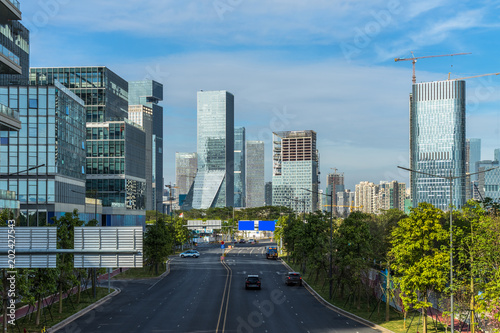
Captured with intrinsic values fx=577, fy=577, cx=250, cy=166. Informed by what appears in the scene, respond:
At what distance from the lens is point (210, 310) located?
50469mm

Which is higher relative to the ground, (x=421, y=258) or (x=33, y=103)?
(x=33, y=103)

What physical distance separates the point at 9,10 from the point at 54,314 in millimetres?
25263

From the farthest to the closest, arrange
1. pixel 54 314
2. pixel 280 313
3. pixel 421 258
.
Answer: pixel 280 313 < pixel 54 314 < pixel 421 258

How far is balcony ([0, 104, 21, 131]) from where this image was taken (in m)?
43.9

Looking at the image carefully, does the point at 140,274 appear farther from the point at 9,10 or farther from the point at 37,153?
the point at 9,10

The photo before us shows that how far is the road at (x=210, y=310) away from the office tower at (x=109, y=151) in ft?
214

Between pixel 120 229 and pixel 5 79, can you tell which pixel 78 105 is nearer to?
pixel 5 79

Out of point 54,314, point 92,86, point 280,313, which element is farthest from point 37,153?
point 92,86

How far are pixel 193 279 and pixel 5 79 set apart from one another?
1993 inches

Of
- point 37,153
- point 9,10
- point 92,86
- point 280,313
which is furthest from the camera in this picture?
point 92,86

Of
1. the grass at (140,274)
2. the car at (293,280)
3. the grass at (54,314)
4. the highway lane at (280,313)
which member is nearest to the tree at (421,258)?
the highway lane at (280,313)

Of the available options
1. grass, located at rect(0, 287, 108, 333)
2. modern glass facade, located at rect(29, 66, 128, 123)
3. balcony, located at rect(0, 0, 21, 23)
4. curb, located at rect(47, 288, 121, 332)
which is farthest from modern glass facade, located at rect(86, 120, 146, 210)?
balcony, located at rect(0, 0, 21, 23)

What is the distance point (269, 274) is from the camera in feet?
284

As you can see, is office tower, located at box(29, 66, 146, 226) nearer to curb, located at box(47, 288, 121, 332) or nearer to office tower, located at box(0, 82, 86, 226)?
office tower, located at box(0, 82, 86, 226)
